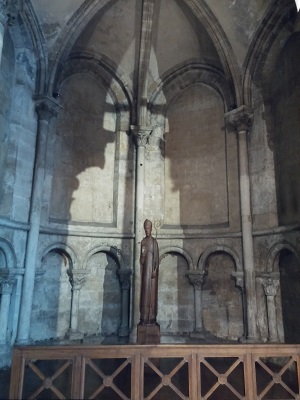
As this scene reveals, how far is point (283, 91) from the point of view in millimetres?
8750

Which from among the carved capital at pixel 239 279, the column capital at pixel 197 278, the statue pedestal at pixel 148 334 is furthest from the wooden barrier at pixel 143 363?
the column capital at pixel 197 278

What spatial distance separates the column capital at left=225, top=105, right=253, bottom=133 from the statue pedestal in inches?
236

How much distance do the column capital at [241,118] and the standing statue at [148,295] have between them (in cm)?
448

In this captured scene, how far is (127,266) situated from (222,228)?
9.78ft

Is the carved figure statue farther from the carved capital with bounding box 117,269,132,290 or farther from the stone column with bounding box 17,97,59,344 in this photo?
the stone column with bounding box 17,97,59,344

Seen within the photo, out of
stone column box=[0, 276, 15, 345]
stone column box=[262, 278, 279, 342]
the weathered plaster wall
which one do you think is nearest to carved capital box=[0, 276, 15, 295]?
stone column box=[0, 276, 15, 345]

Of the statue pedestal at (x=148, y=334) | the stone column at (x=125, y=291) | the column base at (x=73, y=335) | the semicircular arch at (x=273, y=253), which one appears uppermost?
the semicircular arch at (x=273, y=253)

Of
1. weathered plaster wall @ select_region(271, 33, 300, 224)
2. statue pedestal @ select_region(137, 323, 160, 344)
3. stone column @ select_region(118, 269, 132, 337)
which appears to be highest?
weathered plaster wall @ select_region(271, 33, 300, 224)

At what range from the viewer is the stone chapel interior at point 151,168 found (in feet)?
26.9

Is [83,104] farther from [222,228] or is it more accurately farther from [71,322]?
[71,322]

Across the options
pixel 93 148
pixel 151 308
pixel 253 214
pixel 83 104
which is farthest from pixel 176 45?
pixel 151 308

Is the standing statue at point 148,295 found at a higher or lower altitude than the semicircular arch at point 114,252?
lower

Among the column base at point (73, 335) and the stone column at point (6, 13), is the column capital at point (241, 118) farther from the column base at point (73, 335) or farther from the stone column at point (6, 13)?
the column base at point (73, 335)

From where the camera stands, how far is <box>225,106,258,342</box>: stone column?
834 cm
